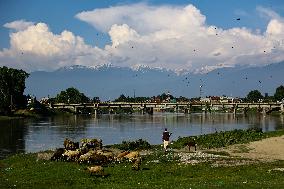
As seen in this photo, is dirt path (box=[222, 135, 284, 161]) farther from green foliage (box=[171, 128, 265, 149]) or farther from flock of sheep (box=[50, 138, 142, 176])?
flock of sheep (box=[50, 138, 142, 176])

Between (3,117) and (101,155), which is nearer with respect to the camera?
(101,155)

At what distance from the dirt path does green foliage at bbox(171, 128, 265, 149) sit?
148 inches

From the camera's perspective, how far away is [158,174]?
3944 cm

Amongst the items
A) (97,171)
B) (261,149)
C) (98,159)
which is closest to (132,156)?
(98,159)

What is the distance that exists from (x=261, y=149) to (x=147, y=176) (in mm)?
25842

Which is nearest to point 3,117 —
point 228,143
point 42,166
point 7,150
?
point 7,150

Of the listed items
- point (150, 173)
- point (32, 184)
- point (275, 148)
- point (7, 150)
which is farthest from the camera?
point (7, 150)

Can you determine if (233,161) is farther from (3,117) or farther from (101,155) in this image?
(3,117)

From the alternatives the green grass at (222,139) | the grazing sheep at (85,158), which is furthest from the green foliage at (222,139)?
the grazing sheep at (85,158)

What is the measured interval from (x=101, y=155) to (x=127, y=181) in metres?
10.3

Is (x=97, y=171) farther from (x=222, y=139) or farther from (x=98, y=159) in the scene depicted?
(x=222, y=139)

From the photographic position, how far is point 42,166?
4538 cm

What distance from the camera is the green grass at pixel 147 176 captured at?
33.6 metres

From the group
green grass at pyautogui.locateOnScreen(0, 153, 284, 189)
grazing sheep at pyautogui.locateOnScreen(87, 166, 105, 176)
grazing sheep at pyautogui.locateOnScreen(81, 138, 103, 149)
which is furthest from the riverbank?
grazing sheep at pyautogui.locateOnScreen(81, 138, 103, 149)
